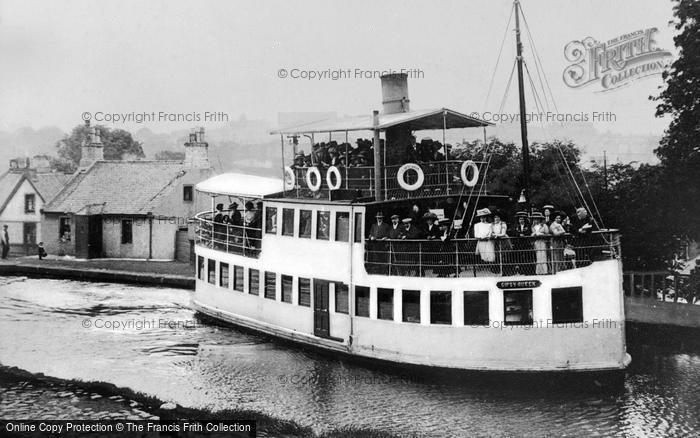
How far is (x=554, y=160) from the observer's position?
25141mm

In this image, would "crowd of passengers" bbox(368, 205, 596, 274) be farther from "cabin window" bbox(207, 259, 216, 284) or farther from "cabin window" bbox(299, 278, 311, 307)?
"cabin window" bbox(207, 259, 216, 284)

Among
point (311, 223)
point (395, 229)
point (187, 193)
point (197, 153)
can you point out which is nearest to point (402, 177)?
point (395, 229)

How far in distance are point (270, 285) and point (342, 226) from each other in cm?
373

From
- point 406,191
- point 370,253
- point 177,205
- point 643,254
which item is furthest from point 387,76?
point 177,205

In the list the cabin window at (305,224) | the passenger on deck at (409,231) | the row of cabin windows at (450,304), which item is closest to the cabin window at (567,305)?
the row of cabin windows at (450,304)

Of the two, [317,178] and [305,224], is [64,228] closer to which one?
[305,224]

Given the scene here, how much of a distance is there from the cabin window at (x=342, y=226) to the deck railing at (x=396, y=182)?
83 centimetres

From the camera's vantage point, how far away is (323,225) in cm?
1958

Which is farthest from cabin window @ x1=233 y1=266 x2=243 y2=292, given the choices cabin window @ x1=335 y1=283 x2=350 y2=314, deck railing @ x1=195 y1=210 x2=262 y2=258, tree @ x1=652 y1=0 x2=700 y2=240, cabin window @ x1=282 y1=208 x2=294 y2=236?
tree @ x1=652 y1=0 x2=700 y2=240

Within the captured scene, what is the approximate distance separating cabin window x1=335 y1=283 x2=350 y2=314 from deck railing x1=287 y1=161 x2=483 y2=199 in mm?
2676

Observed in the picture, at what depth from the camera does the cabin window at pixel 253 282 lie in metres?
22.0

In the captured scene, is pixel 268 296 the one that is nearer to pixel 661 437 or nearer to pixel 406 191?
pixel 406 191

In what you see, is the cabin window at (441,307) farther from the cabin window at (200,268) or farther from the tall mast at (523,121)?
the cabin window at (200,268)

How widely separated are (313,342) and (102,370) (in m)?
5.70
